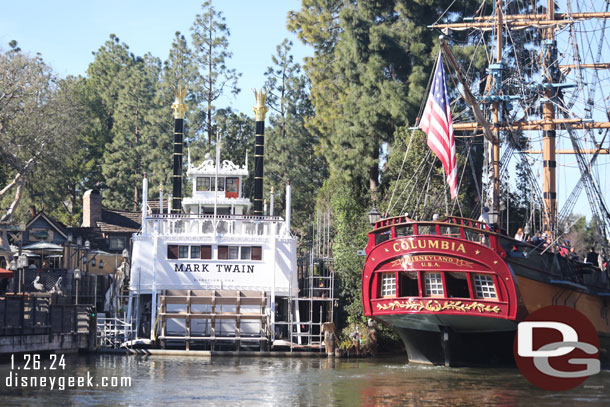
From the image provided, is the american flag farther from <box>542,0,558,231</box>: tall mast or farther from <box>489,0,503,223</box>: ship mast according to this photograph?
<box>542,0,558,231</box>: tall mast

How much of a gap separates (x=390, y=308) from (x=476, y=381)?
492cm

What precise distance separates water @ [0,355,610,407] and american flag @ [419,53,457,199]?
6.63 metres

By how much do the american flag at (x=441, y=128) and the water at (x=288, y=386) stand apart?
6.63m

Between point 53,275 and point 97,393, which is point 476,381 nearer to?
point 97,393

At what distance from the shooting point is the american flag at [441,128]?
32.8 meters

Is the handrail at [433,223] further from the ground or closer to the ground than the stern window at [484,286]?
further from the ground

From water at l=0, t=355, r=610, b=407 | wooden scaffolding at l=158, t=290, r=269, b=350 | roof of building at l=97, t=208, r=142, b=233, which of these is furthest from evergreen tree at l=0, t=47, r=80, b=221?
water at l=0, t=355, r=610, b=407

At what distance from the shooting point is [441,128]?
3319 centimetres

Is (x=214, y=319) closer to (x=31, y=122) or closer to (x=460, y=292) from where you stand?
(x=460, y=292)

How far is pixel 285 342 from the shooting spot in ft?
126

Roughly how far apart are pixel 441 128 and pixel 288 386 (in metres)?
10.6

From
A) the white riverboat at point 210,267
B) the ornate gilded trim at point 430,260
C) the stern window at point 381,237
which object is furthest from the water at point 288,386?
the stern window at point 381,237

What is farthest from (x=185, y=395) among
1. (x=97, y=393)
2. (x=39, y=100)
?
(x=39, y=100)

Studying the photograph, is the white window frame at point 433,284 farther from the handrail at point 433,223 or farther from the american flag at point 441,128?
the american flag at point 441,128
